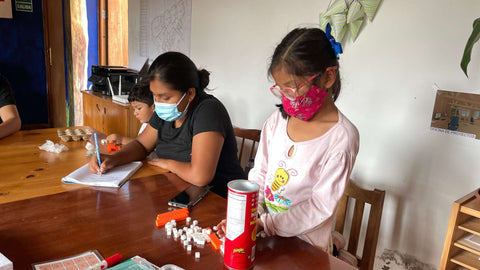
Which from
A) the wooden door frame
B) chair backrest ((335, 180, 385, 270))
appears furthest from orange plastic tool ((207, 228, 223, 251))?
the wooden door frame

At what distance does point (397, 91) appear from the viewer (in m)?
1.70

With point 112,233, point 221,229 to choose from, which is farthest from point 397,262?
point 112,233

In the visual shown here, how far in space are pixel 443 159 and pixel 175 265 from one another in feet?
4.40

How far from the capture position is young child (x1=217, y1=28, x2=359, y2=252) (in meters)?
0.99

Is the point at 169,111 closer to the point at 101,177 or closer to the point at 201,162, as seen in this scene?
the point at 201,162

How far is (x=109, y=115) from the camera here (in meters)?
3.09

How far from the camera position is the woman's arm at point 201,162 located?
1.37 meters

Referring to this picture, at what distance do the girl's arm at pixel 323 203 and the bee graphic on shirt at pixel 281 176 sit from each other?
124 mm

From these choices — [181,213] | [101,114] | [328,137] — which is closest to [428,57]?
[328,137]

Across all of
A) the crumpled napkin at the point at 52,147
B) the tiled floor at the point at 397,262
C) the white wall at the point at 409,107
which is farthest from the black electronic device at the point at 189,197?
the tiled floor at the point at 397,262

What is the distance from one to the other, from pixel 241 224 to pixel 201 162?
2.31ft

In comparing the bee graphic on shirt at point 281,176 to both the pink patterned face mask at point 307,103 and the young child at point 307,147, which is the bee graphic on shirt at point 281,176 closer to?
the young child at point 307,147

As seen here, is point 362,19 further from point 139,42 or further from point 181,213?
point 139,42

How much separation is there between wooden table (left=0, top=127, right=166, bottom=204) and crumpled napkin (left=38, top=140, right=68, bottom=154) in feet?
0.08
